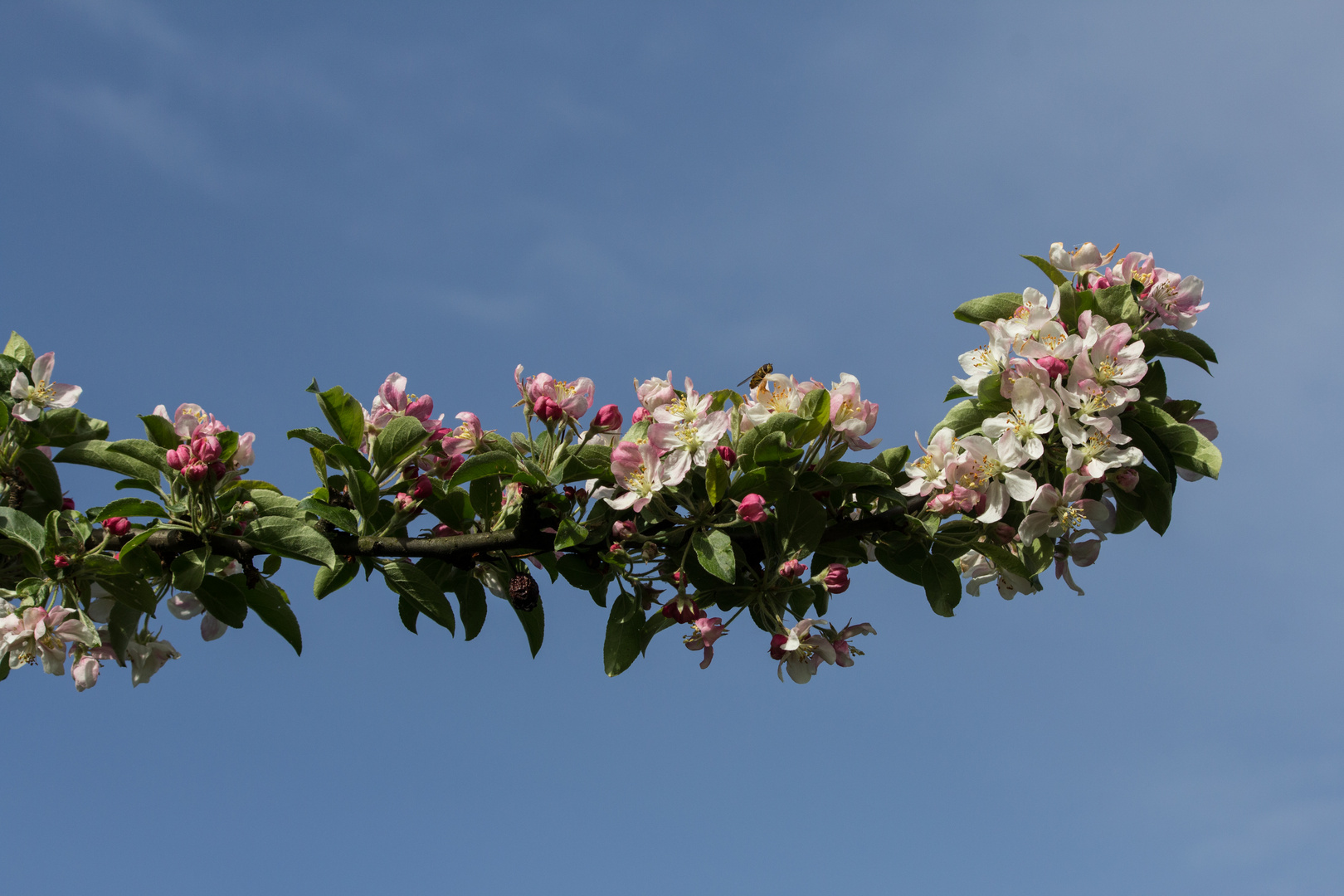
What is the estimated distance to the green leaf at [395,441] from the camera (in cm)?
247

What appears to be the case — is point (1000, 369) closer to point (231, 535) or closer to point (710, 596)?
point (710, 596)

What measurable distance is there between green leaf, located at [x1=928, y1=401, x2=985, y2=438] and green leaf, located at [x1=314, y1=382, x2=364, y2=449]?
4.59 ft

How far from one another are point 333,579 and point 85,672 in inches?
23.9

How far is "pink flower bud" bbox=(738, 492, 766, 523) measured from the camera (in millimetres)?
2264

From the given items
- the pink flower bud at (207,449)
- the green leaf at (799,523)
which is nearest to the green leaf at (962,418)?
the green leaf at (799,523)

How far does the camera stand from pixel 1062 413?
235 centimetres

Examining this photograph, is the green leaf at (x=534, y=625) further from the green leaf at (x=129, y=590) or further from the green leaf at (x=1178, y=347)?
the green leaf at (x=1178, y=347)

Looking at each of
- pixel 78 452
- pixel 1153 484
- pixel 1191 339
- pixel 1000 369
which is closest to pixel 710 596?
pixel 1000 369

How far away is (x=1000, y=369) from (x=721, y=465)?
27.9 inches

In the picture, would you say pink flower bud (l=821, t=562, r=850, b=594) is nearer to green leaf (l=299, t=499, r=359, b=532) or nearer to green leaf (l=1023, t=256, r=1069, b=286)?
green leaf (l=1023, t=256, r=1069, b=286)

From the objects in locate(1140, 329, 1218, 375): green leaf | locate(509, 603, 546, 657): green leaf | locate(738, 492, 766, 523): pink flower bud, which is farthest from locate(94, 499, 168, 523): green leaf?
locate(1140, 329, 1218, 375): green leaf

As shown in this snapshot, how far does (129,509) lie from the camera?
2.38m

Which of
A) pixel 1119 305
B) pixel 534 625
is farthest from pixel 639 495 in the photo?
pixel 1119 305

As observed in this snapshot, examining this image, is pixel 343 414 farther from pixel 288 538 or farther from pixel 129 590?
pixel 129 590
